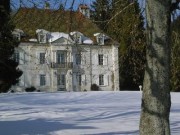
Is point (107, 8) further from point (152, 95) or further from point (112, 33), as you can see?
point (152, 95)

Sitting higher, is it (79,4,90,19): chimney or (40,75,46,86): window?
(79,4,90,19): chimney

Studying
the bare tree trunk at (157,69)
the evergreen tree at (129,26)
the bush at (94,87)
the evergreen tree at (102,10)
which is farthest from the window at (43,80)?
the bare tree trunk at (157,69)

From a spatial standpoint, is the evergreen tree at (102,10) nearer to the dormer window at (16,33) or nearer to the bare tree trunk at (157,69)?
the bare tree trunk at (157,69)

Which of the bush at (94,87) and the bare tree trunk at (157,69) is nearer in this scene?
the bare tree trunk at (157,69)

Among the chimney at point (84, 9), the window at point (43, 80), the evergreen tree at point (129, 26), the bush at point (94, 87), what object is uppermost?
the chimney at point (84, 9)

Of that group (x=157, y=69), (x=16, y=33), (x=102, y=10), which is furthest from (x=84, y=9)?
(x=16, y=33)

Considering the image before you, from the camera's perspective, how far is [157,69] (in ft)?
26.0

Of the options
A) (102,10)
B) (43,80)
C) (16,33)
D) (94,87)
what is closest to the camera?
(102,10)

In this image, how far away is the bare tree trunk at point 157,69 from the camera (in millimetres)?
7859

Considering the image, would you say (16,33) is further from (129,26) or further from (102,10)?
(129,26)

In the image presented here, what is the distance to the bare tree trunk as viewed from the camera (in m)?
7.86

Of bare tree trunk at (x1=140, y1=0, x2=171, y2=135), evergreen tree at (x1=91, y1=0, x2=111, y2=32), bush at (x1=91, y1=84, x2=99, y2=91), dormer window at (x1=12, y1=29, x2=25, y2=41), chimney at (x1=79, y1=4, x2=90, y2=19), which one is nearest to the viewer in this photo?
bare tree trunk at (x1=140, y1=0, x2=171, y2=135)

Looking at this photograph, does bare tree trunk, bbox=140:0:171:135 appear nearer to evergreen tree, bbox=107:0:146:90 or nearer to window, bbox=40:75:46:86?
evergreen tree, bbox=107:0:146:90

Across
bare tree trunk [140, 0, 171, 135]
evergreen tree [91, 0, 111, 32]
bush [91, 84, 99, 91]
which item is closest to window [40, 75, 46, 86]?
bush [91, 84, 99, 91]
